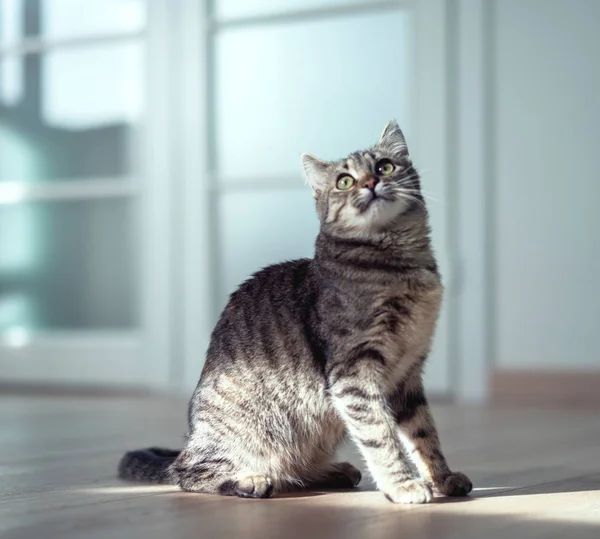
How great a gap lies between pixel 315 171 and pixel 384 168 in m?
0.16

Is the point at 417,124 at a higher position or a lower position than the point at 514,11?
lower

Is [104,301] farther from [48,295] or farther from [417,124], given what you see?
[417,124]

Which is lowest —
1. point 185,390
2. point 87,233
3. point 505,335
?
point 185,390

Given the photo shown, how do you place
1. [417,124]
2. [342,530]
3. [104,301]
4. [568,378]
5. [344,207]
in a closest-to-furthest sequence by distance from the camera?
[342,530], [344,207], [568,378], [417,124], [104,301]

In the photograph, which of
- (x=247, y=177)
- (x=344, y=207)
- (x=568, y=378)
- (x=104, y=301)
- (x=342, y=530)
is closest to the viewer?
(x=342, y=530)

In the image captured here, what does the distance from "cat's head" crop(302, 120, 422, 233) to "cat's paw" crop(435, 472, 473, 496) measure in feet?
1.47

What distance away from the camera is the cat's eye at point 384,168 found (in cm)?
171

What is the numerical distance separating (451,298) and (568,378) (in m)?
0.52

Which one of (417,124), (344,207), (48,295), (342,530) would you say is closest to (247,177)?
(417,124)

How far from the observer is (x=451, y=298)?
12.2 feet

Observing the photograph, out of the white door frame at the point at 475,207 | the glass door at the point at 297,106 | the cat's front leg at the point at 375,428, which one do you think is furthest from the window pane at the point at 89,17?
the cat's front leg at the point at 375,428

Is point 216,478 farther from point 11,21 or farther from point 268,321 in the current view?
point 11,21

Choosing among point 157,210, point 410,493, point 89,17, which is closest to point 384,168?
point 410,493

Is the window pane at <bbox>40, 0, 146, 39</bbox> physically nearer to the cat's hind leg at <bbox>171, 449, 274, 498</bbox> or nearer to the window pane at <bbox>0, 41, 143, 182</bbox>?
the window pane at <bbox>0, 41, 143, 182</bbox>
